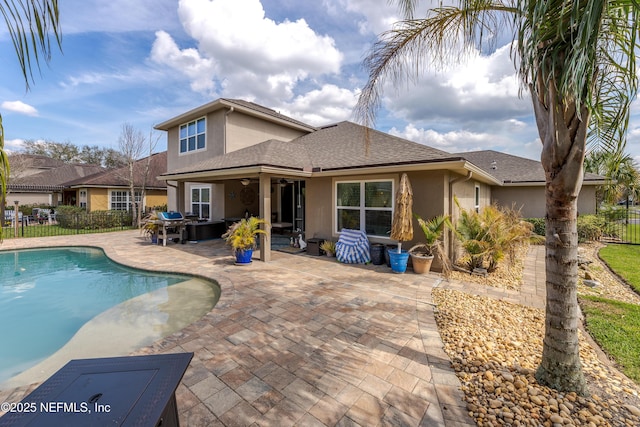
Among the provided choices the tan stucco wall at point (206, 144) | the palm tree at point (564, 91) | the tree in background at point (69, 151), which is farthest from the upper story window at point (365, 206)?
the tree in background at point (69, 151)

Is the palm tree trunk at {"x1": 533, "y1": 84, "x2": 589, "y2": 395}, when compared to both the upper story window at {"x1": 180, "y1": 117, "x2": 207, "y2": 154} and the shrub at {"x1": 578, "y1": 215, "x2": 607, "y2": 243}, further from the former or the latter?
the upper story window at {"x1": 180, "y1": 117, "x2": 207, "y2": 154}

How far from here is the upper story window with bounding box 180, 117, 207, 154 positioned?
591 inches

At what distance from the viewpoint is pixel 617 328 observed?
4535 mm

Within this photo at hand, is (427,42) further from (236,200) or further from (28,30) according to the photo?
(236,200)

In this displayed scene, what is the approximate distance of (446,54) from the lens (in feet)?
13.8

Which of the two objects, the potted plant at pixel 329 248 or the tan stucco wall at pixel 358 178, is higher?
the tan stucco wall at pixel 358 178

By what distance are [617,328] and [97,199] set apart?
28.8 m

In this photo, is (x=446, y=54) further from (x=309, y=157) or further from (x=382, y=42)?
(x=309, y=157)

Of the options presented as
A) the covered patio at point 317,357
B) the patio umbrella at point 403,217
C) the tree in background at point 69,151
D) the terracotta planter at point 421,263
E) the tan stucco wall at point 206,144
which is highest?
the tree in background at point 69,151

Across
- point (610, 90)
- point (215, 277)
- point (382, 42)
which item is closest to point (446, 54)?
point (382, 42)

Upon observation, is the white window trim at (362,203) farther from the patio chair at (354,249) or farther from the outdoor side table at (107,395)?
the outdoor side table at (107,395)

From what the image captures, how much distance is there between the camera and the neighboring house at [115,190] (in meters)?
21.7

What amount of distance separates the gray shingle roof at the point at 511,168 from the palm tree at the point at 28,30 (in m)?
15.2

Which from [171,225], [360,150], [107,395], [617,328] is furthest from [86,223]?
[617,328]
